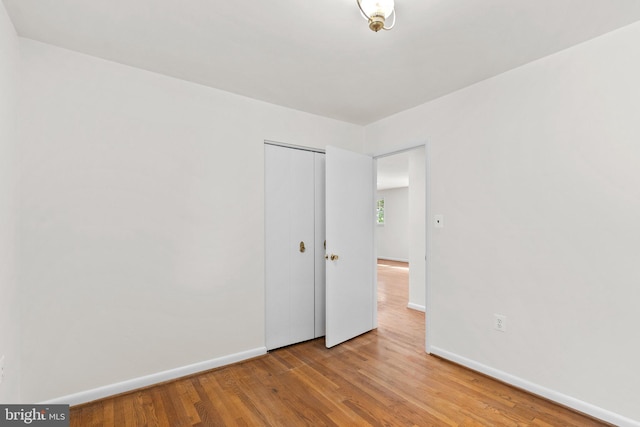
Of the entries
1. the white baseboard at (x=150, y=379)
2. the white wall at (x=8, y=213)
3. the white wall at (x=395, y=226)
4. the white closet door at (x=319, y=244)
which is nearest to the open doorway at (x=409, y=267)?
the white wall at (x=395, y=226)

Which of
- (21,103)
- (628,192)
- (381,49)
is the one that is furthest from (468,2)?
(21,103)

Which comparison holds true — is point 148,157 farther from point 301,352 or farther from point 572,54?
point 572,54

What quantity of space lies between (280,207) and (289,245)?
41 cm

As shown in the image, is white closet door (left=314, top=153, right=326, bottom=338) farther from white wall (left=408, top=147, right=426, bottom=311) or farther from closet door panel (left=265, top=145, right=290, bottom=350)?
white wall (left=408, top=147, right=426, bottom=311)

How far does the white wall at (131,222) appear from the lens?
199cm

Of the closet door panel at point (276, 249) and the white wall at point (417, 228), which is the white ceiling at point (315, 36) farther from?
the white wall at point (417, 228)

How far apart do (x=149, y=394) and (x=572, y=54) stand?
12.7 ft

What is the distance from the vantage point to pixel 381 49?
207 centimetres

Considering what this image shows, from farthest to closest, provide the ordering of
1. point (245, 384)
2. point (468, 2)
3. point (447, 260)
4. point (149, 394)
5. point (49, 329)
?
point (447, 260), point (245, 384), point (149, 394), point (49, 329), point (468, 2)

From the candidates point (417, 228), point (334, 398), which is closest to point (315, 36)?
point (334, 398)

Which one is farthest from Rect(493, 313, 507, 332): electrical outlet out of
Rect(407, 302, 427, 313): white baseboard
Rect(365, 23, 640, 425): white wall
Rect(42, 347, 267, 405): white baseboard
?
A: Rect(42, 347, 267, 405): white baseboard

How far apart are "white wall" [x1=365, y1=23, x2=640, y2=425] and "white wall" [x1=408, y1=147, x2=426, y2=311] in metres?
1.50

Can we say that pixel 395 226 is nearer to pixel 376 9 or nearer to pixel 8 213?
pixel 376 9

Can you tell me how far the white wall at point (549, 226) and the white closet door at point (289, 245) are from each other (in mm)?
1315
